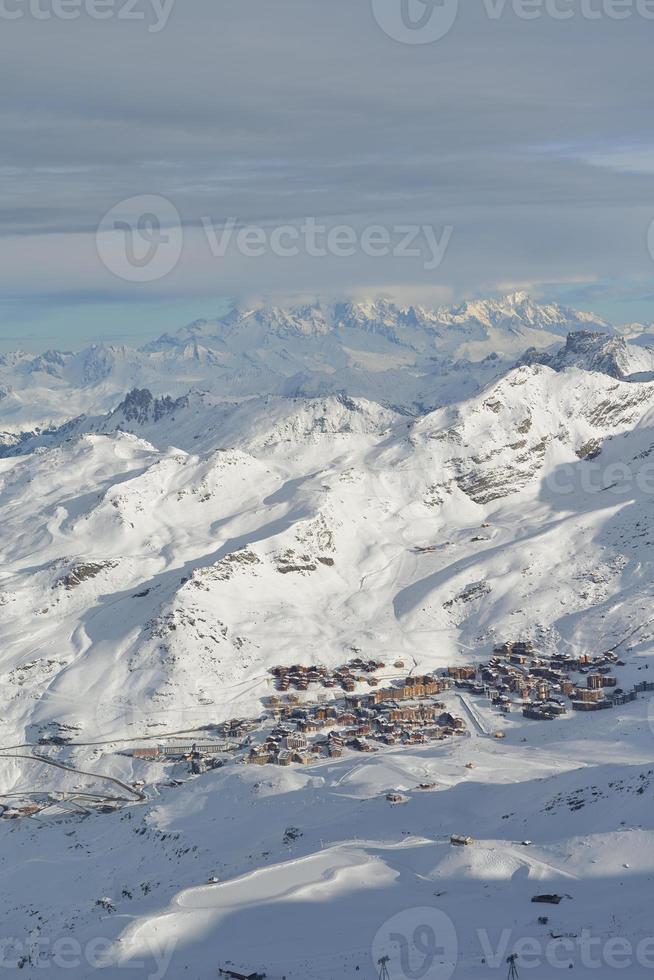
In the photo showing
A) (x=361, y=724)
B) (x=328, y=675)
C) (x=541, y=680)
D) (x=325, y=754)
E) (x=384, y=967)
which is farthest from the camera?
(x=328, y=675)

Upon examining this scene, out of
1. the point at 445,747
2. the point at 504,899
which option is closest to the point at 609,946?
the point at 504,899

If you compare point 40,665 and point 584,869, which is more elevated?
point 584,869

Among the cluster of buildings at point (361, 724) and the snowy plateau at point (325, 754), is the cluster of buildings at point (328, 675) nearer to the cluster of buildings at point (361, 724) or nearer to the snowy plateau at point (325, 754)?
the snowy plateau at point (325, 754)

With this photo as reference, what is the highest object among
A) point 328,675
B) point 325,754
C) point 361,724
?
point 325,754

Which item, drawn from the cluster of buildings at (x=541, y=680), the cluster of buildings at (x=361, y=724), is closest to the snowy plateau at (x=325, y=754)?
the cluster of buildings at (x=541, y=680)

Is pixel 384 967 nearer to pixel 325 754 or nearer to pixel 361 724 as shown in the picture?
pixel 325 754

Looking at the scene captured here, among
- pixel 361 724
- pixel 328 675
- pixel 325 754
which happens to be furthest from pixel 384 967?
pixel 328 675

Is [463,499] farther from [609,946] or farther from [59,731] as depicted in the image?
[609,946]

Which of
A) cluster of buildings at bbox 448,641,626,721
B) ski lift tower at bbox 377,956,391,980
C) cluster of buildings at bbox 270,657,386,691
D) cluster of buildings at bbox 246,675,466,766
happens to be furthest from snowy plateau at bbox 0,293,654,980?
cluster of buildings at bbox 246,675,466,766
